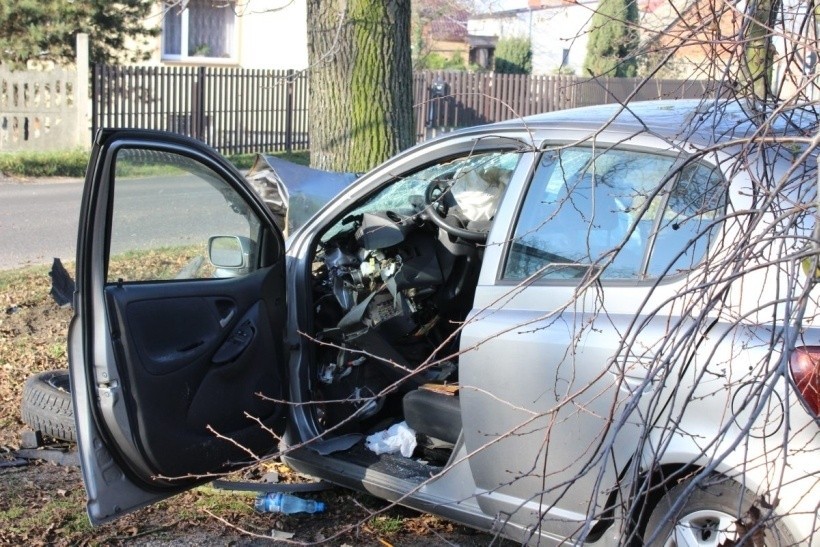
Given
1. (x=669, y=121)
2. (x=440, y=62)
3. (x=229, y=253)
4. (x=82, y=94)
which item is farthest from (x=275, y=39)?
(x=669, y=121)

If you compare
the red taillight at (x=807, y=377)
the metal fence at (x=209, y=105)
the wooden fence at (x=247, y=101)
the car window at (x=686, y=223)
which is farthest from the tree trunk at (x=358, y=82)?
the metal fence at (x=209, y=105)

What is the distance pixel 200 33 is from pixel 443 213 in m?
23.6

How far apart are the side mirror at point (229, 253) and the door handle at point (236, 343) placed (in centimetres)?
27

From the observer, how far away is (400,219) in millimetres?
4703

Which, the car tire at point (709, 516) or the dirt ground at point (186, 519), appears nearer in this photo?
the car tire at point (709, 516)

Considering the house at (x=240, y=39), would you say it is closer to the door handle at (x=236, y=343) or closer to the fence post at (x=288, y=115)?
the fence post at (x=288, y=115)

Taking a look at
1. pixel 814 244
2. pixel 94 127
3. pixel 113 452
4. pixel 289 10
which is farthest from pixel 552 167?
pixel 289 10

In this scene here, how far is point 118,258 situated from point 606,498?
6.60 feet

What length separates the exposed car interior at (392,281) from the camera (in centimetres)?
464

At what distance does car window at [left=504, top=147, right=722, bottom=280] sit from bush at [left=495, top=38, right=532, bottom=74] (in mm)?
33914

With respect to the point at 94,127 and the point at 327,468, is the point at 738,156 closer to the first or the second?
the point at 327,468

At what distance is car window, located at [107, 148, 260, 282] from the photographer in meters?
3.74

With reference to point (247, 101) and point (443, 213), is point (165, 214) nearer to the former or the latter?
point (443, 213)

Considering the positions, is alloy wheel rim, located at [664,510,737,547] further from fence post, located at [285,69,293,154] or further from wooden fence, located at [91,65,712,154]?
fence post, located at [285,69,293,154]
